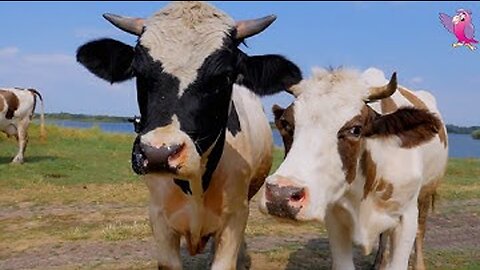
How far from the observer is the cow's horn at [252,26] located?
5000 mm

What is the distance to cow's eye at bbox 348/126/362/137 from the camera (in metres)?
4.53

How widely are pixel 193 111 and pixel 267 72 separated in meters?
0.99

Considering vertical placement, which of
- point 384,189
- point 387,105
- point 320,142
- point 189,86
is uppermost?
point 189,86

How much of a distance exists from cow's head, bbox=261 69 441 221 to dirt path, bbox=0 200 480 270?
10.5ft

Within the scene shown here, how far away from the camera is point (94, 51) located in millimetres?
5305

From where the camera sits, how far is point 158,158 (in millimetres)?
4016

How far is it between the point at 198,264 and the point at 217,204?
2.77m

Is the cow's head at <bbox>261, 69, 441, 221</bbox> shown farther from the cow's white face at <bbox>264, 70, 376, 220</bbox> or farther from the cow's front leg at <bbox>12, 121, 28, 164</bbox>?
the cow's front leg at <bbox>12, 121, 28, 164</bbox>

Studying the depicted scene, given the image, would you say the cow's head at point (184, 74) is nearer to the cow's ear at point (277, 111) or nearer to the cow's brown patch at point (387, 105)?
the cow's ear at point (277, 111)

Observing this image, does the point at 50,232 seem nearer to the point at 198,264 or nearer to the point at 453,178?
the point at 198,264

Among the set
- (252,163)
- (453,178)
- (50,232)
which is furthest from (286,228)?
(453,178)

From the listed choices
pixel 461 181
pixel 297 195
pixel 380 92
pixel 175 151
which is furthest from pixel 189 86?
pixel 461 181

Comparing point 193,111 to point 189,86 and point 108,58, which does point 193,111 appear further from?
point 108,58

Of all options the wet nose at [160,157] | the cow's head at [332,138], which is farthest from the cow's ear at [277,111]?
the wet nose at [160,157]
